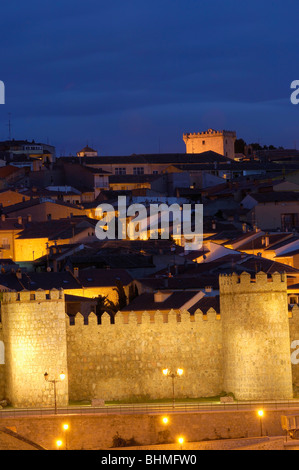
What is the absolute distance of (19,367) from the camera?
46625 millimetres

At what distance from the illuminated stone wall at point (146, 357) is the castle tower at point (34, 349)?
2.55 ft

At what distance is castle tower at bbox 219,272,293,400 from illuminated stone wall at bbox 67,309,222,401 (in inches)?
38.1

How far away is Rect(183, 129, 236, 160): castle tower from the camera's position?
15212 cm

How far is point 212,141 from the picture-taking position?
152 meters

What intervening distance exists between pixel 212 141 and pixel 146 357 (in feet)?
348

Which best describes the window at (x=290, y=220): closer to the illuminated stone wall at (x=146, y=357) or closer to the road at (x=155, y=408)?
the illuminated stone wall at (x=146, y=357)

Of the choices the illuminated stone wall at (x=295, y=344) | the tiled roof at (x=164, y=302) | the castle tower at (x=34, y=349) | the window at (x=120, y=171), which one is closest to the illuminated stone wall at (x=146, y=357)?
the castle tower at (x=34, y=349)

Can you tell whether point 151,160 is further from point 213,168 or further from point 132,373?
point 132,373

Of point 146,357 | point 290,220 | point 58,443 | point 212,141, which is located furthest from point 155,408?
point 212,141

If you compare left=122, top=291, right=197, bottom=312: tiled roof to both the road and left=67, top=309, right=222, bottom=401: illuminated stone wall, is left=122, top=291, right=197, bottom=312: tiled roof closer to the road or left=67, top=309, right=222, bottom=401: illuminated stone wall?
left=67, top=309, right=222, bottom=401: illuminated stone wall

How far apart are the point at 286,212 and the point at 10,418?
174 ft

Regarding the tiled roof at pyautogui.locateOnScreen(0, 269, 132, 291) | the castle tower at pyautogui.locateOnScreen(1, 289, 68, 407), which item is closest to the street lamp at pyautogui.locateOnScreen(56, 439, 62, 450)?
the castle tower at pyautogui.locateOnScreen(1, 289, 68, 407)

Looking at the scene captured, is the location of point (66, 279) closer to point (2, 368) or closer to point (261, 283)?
point (2, 368)
